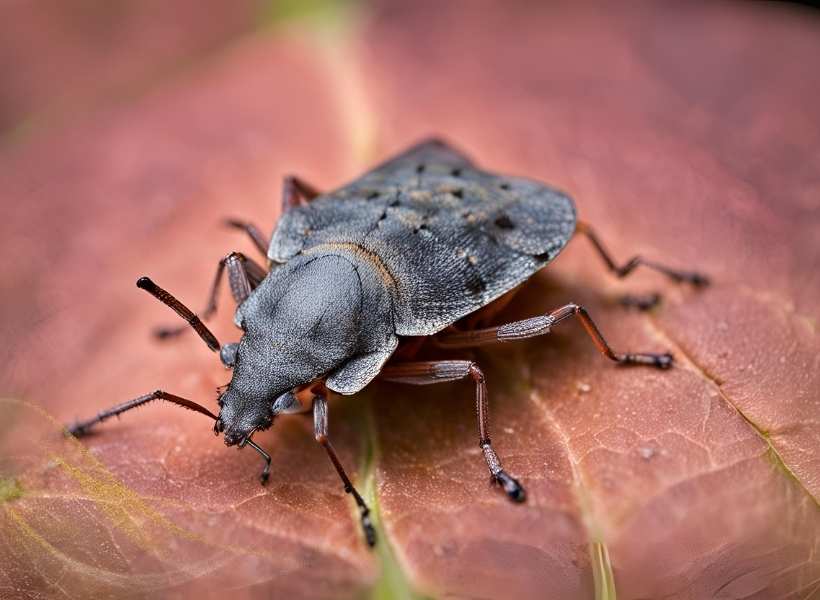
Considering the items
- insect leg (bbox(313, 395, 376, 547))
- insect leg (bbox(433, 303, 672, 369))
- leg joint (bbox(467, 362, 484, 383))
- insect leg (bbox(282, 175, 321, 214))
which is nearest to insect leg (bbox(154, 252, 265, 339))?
insect leg (bbox(282, 175, 321, 214))

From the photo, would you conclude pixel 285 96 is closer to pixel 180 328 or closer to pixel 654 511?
pixel 180 328

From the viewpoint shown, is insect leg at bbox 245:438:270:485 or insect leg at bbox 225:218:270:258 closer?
insect leg at bbox 245:438:270:485

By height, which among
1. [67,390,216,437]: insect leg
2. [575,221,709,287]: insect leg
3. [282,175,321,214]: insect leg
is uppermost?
[282,175,321,214]: insect leg

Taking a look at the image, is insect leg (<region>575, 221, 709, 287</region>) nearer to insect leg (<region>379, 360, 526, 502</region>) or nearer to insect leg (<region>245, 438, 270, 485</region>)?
insect leg (<region>379, 360, 526, 502</region>)

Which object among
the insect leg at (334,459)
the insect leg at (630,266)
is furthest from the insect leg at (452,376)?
the insect leg at (630,266)

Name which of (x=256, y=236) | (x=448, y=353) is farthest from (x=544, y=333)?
(x=256, y=236)

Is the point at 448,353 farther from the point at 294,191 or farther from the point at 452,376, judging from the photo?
the point at 294,191
